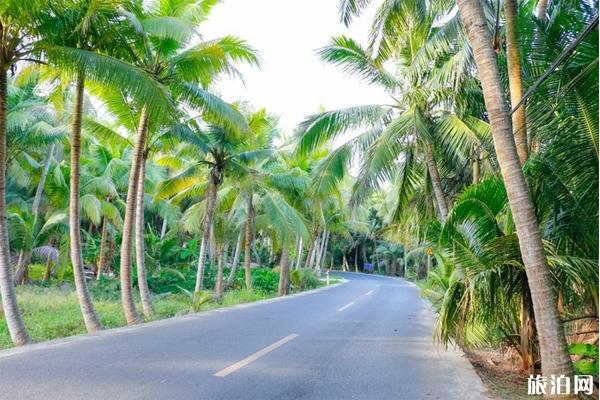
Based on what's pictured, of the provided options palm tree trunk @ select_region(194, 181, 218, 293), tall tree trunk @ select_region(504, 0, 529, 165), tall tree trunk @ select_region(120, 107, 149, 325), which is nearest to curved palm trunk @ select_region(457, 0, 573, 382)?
tall tree trunk @ select_region(504, 0, 529, 165)

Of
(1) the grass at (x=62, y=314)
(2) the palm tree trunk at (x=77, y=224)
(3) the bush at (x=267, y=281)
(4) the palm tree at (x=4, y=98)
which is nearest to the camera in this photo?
(4) the palm tree at (x=4, y=98)

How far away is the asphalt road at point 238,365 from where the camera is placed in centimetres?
493

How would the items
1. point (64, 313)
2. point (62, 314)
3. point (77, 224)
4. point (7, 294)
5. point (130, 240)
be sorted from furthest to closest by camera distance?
point (64, 313) → point (62, 314) → point (130, 240) → point (77, 224) → point (7, 294)

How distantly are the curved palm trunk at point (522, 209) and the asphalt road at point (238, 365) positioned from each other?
0.98 meters

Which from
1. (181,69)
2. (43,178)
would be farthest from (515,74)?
(43,178)

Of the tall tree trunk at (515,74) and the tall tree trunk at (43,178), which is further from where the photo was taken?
the tall tree trunk at (43,178)

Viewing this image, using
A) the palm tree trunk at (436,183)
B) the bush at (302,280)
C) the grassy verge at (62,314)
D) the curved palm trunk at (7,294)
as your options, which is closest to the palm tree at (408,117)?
the palm tree trunk at (436,183)

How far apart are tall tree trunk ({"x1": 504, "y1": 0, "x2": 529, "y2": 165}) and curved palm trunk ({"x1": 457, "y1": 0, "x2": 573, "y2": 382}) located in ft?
5.22

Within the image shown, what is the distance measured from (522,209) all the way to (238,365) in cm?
397

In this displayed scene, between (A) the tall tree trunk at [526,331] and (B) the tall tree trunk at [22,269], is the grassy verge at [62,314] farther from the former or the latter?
(A) the tall tree trunk at [526,331]

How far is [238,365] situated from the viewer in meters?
6.16

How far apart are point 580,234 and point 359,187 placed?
255 inches

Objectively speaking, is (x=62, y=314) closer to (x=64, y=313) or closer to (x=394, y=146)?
(x=64, y=313)

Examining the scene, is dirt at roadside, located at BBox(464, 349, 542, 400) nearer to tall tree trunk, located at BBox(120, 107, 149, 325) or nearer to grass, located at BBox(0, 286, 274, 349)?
tall tree trunk, located at BBox(120, 107, 149, 325)
